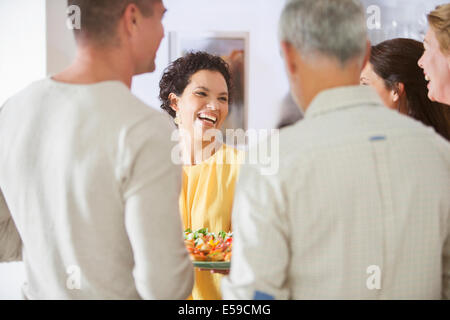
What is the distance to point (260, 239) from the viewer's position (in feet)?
2.96

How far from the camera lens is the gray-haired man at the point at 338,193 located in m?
0.89

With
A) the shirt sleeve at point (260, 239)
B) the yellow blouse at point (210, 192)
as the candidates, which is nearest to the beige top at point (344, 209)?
the shirt sleeve at point (260, 239)

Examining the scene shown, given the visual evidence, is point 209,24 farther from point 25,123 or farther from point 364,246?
point 364,246

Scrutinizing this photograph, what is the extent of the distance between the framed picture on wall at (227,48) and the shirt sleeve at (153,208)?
199cm

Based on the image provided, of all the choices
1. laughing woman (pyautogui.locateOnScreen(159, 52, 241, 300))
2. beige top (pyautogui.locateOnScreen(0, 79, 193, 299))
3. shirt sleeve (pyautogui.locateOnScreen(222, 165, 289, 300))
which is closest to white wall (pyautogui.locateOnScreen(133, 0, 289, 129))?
laughing woman (pyautogui.locateOnScreen(159, 52, 241, 300))

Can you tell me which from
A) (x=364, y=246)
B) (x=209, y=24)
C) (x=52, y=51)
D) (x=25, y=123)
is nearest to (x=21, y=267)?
(x=52, y=51)

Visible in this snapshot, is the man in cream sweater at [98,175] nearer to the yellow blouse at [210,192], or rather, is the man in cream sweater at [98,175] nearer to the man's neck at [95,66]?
the man's neck at [95,66]

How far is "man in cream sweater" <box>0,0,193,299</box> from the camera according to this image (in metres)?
0.95

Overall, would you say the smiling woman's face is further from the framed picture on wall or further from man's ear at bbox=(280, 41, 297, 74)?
man's ear at bbox=(280, 41, 297, 74)

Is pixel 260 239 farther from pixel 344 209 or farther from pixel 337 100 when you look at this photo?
pixel 337 100

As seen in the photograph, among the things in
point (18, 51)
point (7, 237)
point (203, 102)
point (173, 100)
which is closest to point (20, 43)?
point (18, 51)

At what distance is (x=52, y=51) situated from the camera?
2.32 m
